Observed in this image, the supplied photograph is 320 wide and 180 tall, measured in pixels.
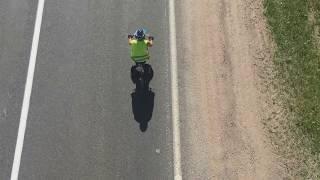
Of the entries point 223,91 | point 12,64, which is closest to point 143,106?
point 223,91

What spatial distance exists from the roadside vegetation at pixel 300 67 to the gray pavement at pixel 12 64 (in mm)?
8153

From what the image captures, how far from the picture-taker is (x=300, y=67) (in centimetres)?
1775

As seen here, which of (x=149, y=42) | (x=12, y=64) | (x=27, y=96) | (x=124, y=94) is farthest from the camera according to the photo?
(x=12, y=64)

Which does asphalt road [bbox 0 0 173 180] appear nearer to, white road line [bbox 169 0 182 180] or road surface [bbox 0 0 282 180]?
road surface [bbox 0 0 282 180]

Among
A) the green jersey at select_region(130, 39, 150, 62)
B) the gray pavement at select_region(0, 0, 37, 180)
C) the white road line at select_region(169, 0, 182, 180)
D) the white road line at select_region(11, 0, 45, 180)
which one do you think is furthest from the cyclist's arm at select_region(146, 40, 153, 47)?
the gray pavement at select_region(0, 0, 37, 180)

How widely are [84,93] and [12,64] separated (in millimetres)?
2575

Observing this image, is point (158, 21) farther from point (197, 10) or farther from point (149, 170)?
point (149, 170)

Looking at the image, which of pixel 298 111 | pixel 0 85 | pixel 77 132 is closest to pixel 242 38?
pixel 298 111

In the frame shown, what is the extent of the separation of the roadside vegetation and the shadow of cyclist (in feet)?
13.7

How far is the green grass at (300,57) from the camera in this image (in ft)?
55.8

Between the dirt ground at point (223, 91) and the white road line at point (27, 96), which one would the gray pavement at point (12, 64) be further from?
the dirt ground at point (223, 91)

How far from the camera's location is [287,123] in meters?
16.9

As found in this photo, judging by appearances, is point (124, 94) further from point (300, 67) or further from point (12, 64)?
point (300, 67)

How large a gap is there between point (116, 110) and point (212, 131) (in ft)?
9.99
